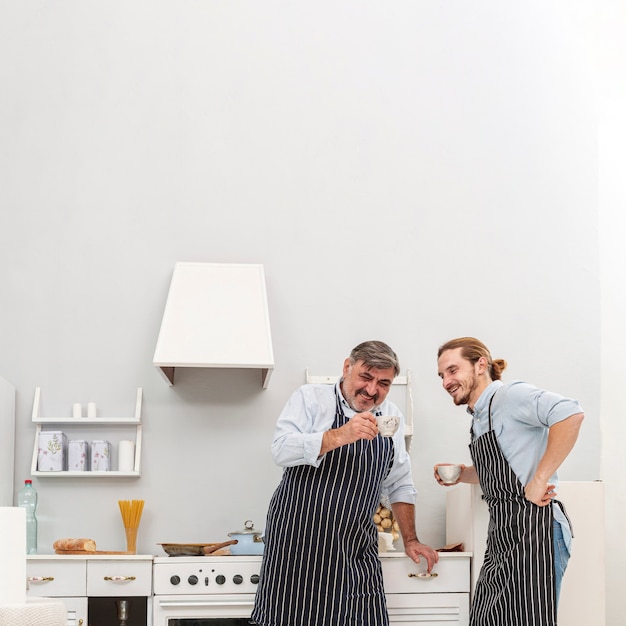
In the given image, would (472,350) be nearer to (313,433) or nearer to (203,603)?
(313,433)

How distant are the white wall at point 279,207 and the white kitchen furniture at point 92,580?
54 cm

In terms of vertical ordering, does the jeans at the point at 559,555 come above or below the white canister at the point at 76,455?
below

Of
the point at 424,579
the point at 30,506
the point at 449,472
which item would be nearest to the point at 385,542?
the point at 424,579

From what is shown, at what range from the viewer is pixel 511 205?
462 cm

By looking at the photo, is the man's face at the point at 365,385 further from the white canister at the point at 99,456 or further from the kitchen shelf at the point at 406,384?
the white canister at the point at 99,456

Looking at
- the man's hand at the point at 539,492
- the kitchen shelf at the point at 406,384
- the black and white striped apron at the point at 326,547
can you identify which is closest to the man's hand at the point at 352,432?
the black and white striped apron at the point at 326,547

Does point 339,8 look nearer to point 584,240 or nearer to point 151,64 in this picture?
point 151,64

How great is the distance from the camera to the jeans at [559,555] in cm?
299

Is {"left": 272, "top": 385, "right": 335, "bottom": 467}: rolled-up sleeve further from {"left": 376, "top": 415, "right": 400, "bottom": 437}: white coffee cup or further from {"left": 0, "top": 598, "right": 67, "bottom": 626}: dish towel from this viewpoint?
{"left": 0, "top": 598, "right": 67, "bottom": 626}: dish towel

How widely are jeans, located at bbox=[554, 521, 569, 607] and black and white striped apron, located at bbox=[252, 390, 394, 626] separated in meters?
0.65

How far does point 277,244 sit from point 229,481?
3.76 feet

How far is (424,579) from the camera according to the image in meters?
3.62

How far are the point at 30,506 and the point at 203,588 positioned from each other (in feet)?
3.21

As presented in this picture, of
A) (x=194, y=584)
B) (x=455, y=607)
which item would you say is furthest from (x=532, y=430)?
(x=194, y=584)
